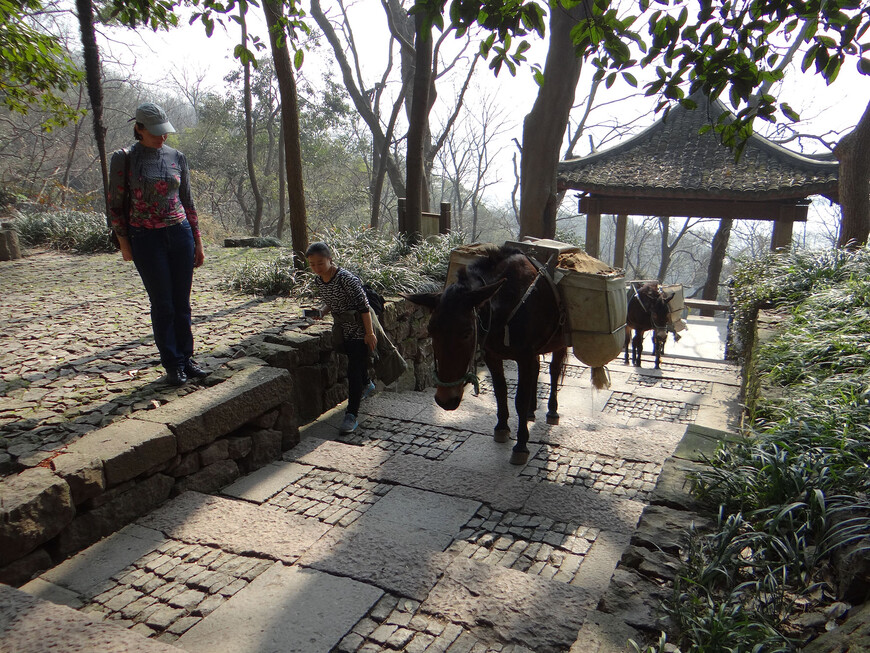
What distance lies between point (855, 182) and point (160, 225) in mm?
10493

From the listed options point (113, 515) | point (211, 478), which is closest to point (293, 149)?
point (211, 478)

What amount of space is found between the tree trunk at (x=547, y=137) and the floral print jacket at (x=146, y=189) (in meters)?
7.52

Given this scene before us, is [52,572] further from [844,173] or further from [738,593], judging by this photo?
[844,173]

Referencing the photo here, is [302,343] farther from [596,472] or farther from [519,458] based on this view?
[596,472]

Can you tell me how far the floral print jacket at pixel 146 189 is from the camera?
11.9 ft

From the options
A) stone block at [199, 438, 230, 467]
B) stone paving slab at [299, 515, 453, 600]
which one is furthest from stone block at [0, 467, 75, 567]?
stone paving slab at [299, 515, 453, 600]

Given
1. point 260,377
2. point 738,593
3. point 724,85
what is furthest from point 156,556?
point 724,85

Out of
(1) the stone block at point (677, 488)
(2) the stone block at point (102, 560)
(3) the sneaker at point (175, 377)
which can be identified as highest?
(3) the sneaker at point (175, 377)

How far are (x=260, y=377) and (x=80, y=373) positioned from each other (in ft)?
4.88

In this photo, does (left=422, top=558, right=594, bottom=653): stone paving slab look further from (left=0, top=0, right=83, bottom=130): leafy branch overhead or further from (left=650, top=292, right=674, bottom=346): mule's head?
(left=650, top=292, right=674, bottom=346): mule's head

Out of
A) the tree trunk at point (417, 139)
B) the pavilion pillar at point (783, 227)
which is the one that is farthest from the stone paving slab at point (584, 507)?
the pavilion pillar at point (783, 227)

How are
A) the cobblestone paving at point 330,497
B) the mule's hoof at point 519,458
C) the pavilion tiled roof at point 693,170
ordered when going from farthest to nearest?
the pavilion tiled roof at point 693,170
the mule's hoof at point 519,458
the cobblestone paving at point 330,497

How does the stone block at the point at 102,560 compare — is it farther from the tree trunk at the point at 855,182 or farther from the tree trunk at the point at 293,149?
the tree trunk at the point at 855,182

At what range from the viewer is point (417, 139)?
8977mm
